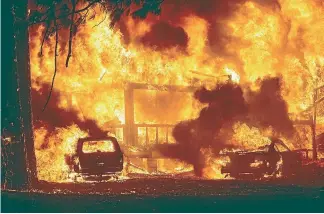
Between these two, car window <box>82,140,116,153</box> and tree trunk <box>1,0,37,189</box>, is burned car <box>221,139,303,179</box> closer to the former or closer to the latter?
car window <box>82,140,116,153</box>

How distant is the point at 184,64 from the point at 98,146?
3.52m

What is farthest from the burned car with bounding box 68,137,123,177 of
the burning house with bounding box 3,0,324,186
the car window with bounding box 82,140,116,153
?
the car window with bounding box 82,140,116,153

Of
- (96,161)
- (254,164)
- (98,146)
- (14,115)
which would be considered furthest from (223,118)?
(14,115)

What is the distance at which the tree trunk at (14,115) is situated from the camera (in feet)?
36.2

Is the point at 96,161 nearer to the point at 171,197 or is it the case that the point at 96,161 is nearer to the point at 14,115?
the point at 14,115

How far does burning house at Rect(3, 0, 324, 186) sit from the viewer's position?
1361 centimetres

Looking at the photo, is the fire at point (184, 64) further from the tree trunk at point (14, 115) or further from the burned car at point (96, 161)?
the tree trunk at point (14, 115)

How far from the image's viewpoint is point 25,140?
11180 mm

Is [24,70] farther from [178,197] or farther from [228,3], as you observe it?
[228,3]

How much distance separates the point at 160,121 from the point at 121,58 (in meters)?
2.95

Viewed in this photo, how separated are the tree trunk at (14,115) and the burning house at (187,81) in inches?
76.5

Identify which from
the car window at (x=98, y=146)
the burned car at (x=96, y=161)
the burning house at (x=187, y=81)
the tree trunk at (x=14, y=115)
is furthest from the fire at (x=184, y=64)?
the tree trunk at (x=14, y=115)

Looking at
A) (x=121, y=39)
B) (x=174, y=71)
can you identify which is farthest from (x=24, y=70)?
(x=174, y=71)

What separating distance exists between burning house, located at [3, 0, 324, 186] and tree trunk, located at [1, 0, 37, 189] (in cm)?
194
